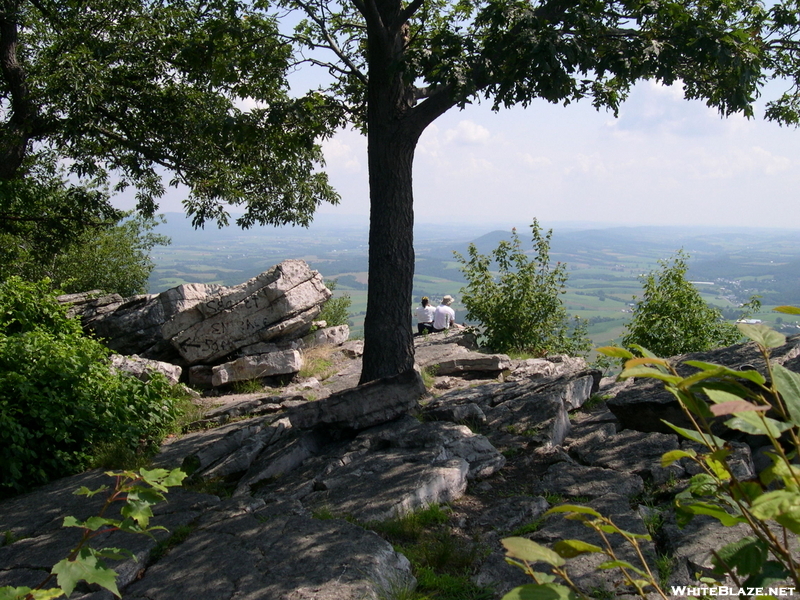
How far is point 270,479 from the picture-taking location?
5.90 metres

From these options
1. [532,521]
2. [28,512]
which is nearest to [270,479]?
[28,512]

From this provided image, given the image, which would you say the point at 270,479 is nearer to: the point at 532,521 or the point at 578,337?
the point at 532,521

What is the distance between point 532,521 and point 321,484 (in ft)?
6.79

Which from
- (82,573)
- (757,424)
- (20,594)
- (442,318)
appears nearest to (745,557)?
(757,424)

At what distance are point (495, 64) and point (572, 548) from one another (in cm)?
633

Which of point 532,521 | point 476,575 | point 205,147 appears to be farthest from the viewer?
point 205,147

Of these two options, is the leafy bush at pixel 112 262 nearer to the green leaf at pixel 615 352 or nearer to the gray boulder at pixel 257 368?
the gray boulder at pixel 257 368

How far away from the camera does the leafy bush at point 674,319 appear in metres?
13.2

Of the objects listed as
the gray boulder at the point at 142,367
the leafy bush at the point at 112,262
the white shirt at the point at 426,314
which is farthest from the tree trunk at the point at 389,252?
the leafy bush at the point at 112,262

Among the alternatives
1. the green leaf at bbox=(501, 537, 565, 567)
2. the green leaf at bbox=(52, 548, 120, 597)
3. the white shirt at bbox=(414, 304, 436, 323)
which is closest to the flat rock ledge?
the green leaf at bbox=(501, 537, 565, 567)

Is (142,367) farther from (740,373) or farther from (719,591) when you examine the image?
(740,373)

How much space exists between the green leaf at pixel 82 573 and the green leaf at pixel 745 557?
4.90 feet

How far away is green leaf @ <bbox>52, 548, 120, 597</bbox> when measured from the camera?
1544mm

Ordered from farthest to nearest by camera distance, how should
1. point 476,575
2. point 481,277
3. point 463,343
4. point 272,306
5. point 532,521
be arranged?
point 481,277
point 463,343
point 272,306
point 532,521
point 476,575
